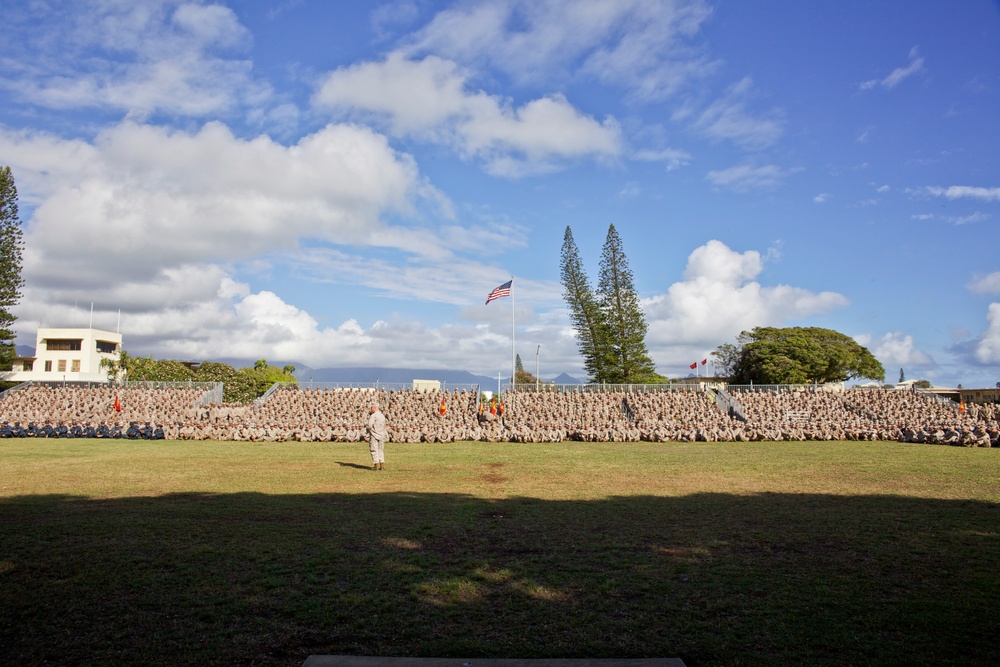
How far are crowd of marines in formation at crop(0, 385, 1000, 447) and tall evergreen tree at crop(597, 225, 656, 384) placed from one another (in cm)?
1494

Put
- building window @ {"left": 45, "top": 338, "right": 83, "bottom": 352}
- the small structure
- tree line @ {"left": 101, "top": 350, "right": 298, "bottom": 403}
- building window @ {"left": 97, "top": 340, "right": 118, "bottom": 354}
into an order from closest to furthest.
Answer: the small structure
tree line @ {"left": 101, "top": 350, "right": 298, "bottom": 403}
building window @ {"left": 45, "top": 338, "right": 83, "bottom": 352}
building window @ {"left": 97, "top": 340, "right": 118, "bottom": 354}

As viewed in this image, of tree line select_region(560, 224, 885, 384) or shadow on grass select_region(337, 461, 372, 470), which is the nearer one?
shadow on grass select_region(337, 461, 372, 470)

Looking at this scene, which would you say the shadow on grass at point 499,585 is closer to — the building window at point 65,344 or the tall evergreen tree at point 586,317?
the tall evergreen tree at point 586,317

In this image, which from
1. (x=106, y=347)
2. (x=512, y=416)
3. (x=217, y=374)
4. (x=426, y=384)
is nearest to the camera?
(x=512, y=416)

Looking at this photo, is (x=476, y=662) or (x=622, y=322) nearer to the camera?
(x=476, y=662)

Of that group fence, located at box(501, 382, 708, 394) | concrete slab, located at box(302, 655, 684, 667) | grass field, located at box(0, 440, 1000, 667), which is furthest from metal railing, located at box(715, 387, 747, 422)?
concrete slab, located at box(302, 655, 684, 667)

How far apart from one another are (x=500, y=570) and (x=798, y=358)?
6075cm

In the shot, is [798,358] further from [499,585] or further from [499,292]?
[499,585]

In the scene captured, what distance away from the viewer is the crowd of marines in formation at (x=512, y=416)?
25.1 meters

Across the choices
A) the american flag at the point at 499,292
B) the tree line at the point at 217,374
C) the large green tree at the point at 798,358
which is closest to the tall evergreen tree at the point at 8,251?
the tree line at the point at 217,374

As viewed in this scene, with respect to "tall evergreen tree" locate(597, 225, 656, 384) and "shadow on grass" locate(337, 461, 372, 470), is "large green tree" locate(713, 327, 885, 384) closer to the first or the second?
"tall evergreen tree" locate(597, 225, 656, 384)

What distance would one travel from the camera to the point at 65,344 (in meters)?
73.2

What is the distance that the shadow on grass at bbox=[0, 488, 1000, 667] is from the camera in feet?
15.0

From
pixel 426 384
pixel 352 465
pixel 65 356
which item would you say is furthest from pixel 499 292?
pixel 65 356
